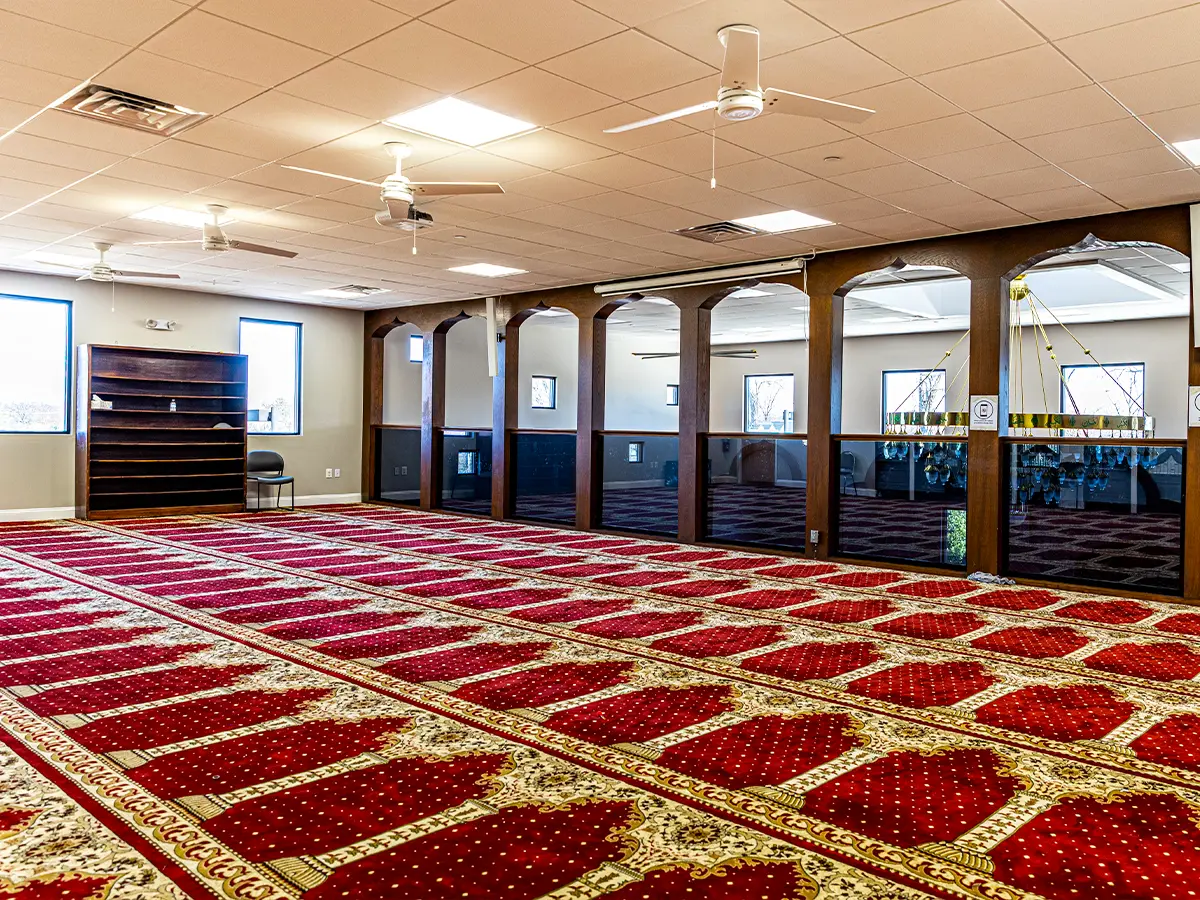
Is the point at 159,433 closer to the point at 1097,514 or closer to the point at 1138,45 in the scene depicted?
the point at 1097,514

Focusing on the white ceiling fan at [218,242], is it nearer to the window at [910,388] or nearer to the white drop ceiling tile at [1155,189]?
the white drop ceiling tile at [1155,189]

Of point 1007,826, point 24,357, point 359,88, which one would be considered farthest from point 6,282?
point 1007,826

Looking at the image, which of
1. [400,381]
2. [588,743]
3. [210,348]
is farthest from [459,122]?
[400,381]

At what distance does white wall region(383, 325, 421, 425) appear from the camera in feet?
47.1

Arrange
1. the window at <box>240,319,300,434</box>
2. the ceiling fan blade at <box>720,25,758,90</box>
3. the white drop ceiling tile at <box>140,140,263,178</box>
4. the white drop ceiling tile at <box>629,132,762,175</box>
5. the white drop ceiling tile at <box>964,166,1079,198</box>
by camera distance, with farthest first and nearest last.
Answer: the window at <box>240,319,300,434</box>, the white drop ceiling tile at <box>964,166,1079,198</box>, the white drop ceiling tile at <box>140,140,263,178</box>, the white drop ceiling tile at <box>629,132,762,175</box>, the ceiling fan blade at <box>720,25,758,90</box>

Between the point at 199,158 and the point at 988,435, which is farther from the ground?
the point at 199,158

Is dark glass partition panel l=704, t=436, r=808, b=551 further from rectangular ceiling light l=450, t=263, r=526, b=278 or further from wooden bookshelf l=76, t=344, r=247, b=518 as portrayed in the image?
wooden bookshelf l=76, t=344, r=247, b=518

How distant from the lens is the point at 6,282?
1088 cm

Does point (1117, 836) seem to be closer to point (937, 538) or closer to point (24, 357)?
point (937, 538)

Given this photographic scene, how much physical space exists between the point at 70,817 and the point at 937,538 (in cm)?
721

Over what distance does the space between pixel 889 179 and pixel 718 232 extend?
2.08 m

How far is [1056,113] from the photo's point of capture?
16.4 feet

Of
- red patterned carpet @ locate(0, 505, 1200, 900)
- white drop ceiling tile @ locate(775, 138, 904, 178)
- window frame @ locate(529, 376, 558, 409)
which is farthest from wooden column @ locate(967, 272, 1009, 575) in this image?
window frame @ locate(529, 376, 558, 409)

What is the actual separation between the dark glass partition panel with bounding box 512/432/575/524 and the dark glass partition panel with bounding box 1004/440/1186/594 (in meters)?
5.31
